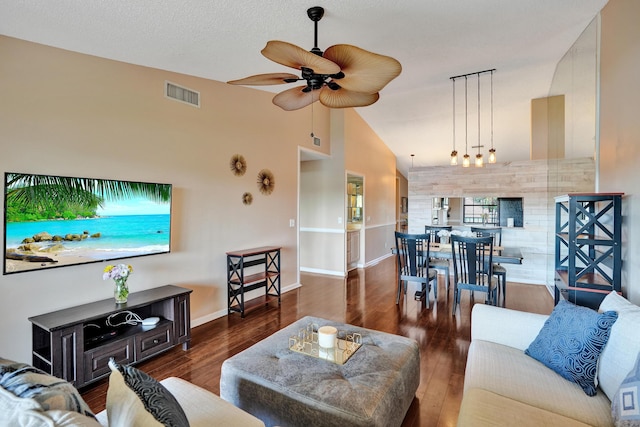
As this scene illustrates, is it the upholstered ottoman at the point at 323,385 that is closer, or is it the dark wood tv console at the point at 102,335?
the upholstered ottoman at the point at 323,385

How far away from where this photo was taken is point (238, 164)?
3982 mm

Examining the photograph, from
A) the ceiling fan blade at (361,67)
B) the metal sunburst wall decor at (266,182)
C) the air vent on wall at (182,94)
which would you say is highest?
the air vent on wall at (182,94)

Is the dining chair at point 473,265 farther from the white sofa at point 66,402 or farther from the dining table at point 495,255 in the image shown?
the white sofa at point 66,402

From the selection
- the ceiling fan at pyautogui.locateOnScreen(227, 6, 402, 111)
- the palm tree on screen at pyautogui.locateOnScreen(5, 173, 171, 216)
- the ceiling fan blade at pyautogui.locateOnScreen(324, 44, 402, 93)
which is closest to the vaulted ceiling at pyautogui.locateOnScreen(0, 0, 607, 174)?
the ceiling fan at pyautogui.locateOnScreen(227, 6, 402, 111)

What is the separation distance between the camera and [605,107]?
271 centimetres

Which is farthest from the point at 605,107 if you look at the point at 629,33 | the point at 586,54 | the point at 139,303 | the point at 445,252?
the point at 139,303

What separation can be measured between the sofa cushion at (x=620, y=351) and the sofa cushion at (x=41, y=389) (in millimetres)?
2143

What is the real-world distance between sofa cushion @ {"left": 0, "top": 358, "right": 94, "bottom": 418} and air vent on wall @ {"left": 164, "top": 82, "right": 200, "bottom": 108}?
9.64ft

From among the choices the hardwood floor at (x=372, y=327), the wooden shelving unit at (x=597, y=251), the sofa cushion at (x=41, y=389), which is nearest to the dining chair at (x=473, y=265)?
the hardwood floor at (x=372, y=327)

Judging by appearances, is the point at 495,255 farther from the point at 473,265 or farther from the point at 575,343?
the point at 575,343

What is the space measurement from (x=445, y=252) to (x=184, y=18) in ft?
12.8

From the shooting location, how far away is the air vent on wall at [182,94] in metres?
3.20

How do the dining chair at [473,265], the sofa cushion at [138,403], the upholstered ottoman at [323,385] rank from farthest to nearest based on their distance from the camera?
the dining chair at [473,265] → the upholstered ottoman at [323,385] → the sofa cushion at [138,403]

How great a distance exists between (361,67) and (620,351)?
1.98 m
